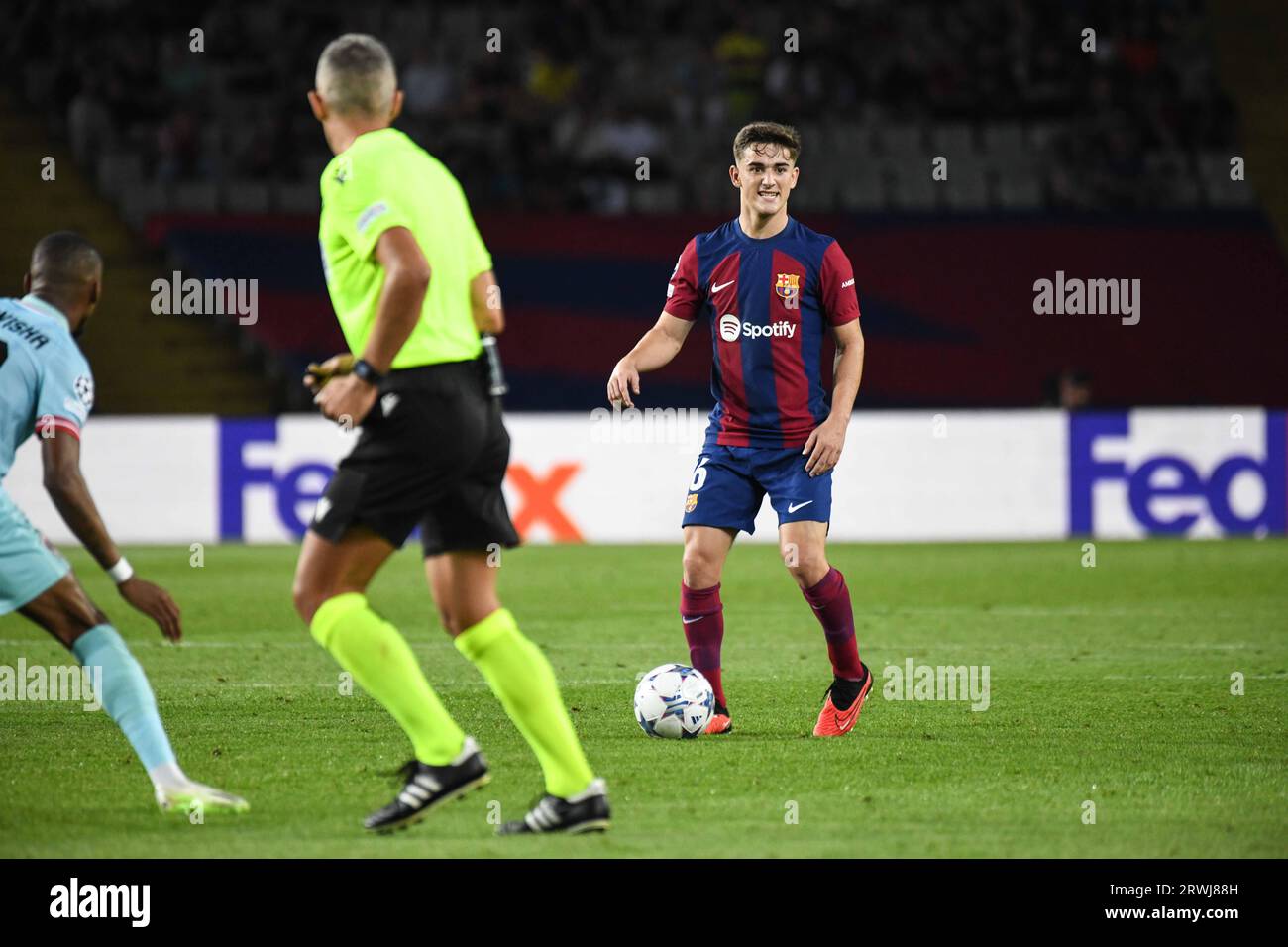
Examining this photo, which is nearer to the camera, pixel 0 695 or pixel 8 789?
pixel 8 789

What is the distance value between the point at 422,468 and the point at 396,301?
1.52 feet

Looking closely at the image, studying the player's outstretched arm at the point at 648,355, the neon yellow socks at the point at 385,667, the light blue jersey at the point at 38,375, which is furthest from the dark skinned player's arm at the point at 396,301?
the player's outstretched arm at the point at 648,355

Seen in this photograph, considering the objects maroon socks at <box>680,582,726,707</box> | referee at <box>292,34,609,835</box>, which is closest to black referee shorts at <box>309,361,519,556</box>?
referee at <box>292,34,609,835</box>

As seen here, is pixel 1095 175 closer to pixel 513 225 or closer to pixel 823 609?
pixel 513 225

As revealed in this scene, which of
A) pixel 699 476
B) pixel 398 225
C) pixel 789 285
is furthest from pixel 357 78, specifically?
pixel 699 476

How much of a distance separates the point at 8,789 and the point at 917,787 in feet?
9.60

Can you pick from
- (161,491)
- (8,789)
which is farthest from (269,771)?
(161,491)

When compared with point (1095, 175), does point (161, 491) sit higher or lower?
lower

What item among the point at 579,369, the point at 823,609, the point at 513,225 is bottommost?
the point at 823,609

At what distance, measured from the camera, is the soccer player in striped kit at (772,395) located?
7156 mm

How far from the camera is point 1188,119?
22.5 m

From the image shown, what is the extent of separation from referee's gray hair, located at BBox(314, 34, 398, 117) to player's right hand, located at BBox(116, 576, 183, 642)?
147cm
